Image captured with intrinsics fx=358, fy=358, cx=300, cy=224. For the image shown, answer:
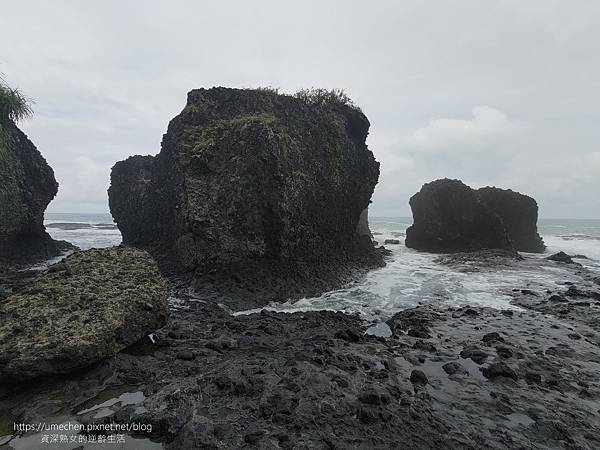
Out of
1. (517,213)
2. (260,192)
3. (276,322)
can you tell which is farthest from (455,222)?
(276,322)

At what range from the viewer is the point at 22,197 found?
1950cm

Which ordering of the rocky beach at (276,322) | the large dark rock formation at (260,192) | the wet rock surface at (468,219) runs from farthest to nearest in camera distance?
the wet rock surface at (468,219) → the large dark rock formation at (260,192) → the rocky beach at (276,322)

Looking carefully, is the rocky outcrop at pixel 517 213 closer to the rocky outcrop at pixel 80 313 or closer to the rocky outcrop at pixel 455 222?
the rocky outcrop at pixel 455 222

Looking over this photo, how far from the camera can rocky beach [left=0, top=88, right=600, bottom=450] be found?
5.08m

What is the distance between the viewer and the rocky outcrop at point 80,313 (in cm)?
586

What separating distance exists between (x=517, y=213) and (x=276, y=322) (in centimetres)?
3197

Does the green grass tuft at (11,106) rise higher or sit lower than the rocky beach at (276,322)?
higher

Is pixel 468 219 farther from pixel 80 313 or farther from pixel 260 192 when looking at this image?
pixel 80 313

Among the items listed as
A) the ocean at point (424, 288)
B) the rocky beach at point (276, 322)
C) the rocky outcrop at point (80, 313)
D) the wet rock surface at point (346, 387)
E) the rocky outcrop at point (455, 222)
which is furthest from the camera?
the rocky outcrop at point (455, 222)

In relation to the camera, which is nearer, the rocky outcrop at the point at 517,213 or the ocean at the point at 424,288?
the ocean at the point at 424,288

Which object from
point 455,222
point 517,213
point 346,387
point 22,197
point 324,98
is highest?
point 324,98

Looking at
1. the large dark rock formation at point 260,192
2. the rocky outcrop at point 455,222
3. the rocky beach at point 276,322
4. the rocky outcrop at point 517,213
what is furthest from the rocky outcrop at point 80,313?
the rocky outcrop at point 517,213

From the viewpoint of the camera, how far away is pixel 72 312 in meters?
6.82

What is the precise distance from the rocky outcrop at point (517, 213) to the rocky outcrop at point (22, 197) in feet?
113
